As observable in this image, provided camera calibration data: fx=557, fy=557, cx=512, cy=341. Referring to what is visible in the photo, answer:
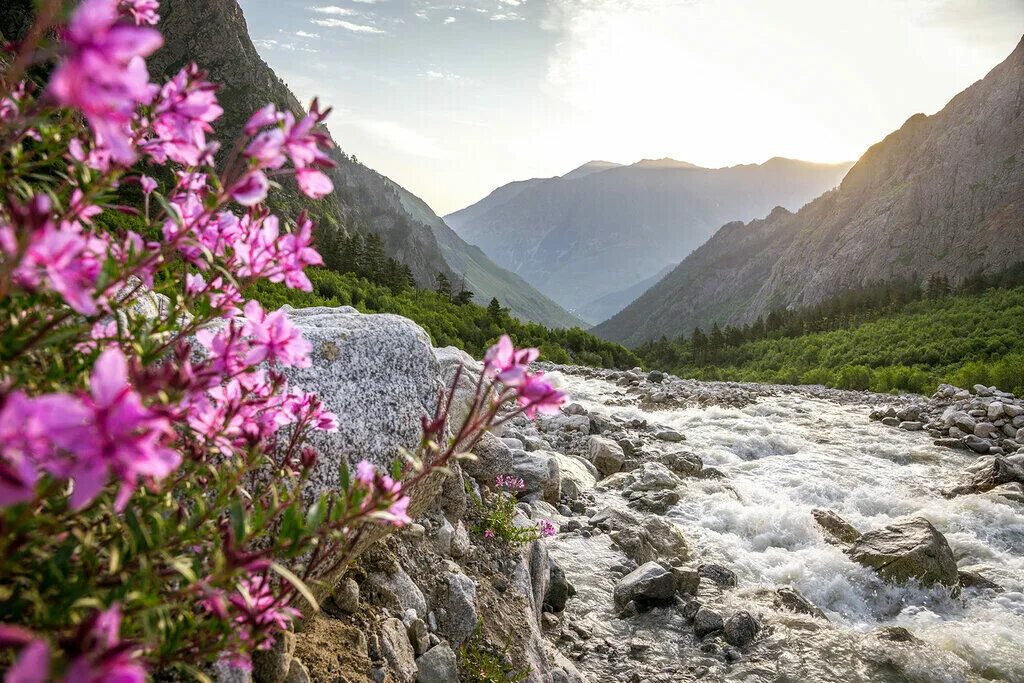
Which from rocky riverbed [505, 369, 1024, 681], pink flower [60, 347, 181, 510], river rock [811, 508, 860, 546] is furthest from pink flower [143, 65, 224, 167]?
river rock [811, 508, 860, 546]

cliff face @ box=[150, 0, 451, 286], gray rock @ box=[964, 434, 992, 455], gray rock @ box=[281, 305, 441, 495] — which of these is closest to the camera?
gray rock @ box=[281, 305, 441, 495]

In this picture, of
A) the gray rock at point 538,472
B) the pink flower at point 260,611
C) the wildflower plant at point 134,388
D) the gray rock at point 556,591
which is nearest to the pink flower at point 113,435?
the wildflower plant at point 134,388

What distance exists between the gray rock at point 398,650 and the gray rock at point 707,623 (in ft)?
12.0

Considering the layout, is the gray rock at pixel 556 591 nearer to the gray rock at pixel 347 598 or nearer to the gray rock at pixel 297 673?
the gray rock at pixel 347 598

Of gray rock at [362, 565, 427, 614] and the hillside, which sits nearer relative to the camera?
gray rock at [362, 565, 427, 614]

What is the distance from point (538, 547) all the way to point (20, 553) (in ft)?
14.4

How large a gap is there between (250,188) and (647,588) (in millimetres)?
5910

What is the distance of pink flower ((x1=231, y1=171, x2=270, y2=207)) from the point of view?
1361 mm

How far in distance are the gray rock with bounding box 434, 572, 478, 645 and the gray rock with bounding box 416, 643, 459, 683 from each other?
239 millimetres

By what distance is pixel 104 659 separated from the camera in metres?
0.90

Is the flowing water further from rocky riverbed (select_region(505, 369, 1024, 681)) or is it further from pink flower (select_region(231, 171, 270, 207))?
pink flower (select_region(231, 171, 270, 207))

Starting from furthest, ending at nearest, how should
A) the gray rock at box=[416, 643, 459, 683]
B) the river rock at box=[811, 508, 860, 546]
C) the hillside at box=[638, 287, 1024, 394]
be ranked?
the hillside at box=[638, 287, 1024, 394]
the river rock at box=[811, 508, 860, 546]
the gray rock at box=[416, 643, 459, 683]

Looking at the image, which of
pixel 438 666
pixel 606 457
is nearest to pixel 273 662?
pixel 438 666

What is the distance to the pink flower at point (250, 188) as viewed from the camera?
1361 millimetres
